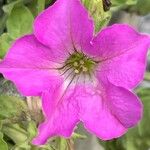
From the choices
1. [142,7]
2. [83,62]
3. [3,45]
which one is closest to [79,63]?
[83,62]

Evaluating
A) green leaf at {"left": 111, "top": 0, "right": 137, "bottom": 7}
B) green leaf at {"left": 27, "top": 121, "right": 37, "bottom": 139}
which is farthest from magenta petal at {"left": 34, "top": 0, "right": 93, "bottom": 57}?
green leaf at {"left": 111, "top": 0, "right": 137, "bottom": 7}

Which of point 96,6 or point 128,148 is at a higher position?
point 96,6

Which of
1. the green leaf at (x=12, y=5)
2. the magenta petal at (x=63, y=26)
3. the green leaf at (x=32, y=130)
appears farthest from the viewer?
the green leaf at (x=12, y=5)

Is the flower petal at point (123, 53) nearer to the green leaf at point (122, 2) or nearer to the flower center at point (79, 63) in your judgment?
the flower center at point (79, 63)

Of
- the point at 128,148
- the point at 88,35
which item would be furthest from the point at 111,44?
the point at 128,148

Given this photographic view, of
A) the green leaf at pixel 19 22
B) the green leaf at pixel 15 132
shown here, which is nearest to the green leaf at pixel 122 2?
the green leaf at pixel 19 22

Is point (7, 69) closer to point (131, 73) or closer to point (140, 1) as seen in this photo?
point (131, 73)

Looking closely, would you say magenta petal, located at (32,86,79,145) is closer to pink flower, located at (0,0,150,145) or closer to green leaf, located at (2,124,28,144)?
pink flower, located at (0,0,150,145)
